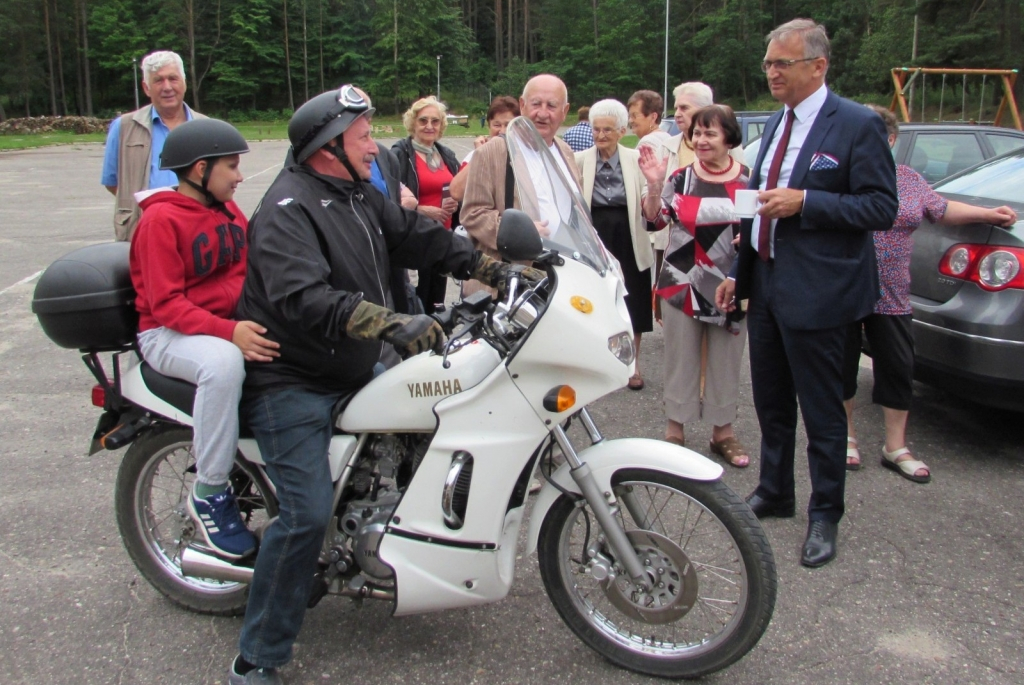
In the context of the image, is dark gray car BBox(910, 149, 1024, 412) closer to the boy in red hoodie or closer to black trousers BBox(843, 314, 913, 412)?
black trousers BBox(843, 314, 913, 412)

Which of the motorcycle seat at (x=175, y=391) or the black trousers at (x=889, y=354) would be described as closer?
the motorcycle seat at (x=175, y=391)

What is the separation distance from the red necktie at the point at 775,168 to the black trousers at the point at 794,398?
114mm

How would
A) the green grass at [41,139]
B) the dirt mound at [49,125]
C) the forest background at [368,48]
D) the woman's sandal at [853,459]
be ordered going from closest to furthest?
the woman's sandal at [853,459] < the green grass at [41,139] < the dirt mound at [49,125] < the forest background at [368,48]

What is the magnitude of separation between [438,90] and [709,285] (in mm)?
89510

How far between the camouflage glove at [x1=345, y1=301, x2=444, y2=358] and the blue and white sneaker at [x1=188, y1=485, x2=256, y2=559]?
887mm

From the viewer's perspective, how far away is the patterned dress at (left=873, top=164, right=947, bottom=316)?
445 cm

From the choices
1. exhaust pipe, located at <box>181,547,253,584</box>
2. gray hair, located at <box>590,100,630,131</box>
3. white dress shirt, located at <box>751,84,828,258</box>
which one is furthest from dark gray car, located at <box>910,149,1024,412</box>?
exhaust pipe, located at <box>181,547,253,584</box>

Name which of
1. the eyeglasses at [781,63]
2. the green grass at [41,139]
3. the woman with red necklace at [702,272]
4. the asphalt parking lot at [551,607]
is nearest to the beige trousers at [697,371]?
the woman with red necklace at [702,272]

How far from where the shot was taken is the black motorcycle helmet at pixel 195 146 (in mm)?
2990

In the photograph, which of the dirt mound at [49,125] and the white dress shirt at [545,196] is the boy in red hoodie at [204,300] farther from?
the dirt mound at [49,125]

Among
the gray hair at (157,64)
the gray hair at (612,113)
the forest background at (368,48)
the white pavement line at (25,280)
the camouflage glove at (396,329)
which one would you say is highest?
the forest background at (368,48)

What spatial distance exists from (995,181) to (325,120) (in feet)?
13.9

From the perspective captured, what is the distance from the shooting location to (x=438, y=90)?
90125 millimetres

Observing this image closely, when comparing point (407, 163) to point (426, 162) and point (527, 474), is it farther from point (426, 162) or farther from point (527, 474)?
point (527, 474)
